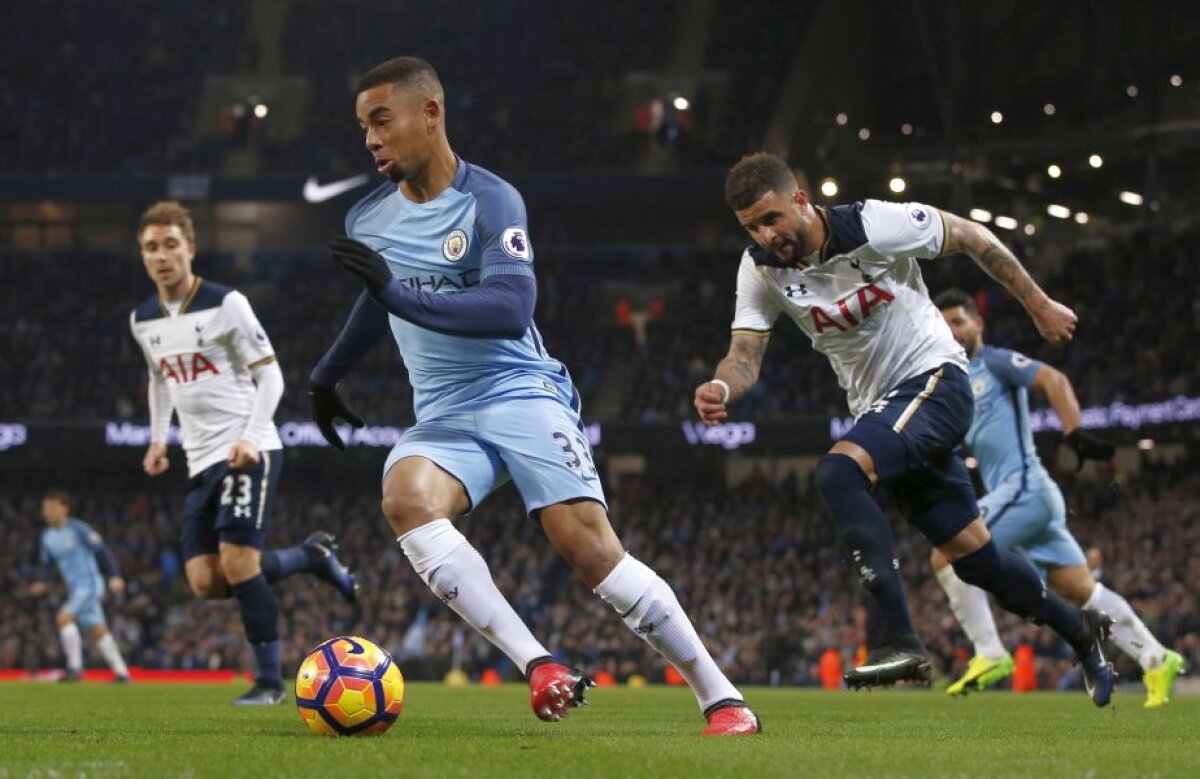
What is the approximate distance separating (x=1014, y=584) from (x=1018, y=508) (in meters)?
2.85

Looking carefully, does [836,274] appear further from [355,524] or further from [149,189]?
[149,189]

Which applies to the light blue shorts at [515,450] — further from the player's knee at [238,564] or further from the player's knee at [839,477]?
the player's knee at [238,564]

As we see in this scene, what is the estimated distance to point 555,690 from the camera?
4.93 metres

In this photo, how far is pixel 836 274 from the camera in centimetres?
656

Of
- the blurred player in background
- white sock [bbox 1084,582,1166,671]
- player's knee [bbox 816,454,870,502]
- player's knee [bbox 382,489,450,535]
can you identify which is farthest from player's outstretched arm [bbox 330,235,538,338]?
the blurred player in background

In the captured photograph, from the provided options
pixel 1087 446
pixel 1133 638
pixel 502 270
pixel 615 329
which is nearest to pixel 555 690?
pixel 502 270

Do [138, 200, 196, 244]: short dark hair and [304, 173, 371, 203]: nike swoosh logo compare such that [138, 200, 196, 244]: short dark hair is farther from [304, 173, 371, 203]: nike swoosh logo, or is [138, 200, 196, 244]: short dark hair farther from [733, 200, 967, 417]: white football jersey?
[304, 173, 371, 203]: nike swoosh logo

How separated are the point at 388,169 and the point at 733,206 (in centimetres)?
142

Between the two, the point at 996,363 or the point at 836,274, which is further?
the point at 996,363

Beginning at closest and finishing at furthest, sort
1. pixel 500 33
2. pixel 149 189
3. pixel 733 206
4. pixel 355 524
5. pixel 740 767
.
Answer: pixel 740 767 → pixel 733 206 → pixel 355 524 → pixel 149 189 → pixel 500 33

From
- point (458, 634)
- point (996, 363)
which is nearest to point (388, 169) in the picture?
point (996, 363)

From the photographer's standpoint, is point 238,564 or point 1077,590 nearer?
point 238,564

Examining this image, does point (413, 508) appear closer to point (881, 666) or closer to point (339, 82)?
point (881, 666)

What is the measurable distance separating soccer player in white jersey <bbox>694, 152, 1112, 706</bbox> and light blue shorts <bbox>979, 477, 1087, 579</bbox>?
261 centimetres
